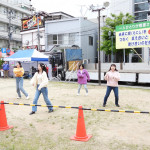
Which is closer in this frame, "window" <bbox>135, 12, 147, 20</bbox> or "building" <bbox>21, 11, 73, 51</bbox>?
"window" <bbox>135, 12, 147, 20</bbox>

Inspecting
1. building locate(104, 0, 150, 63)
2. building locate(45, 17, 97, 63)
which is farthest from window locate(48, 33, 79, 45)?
building locate(104, 0, 150, 63)

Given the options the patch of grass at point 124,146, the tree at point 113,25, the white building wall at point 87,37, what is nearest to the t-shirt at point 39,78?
the patch of grass at point 124,146

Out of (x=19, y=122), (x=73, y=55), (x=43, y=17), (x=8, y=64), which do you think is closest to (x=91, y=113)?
(x=19, y=122)

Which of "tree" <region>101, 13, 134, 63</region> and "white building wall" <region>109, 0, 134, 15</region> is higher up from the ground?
"white building wall" <region>109, 0, 134, 15</region>

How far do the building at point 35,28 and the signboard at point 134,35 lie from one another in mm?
17410

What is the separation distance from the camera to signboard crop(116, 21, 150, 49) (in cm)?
1410

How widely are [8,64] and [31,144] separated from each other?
19.7 meters

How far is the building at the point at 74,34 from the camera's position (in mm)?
25766

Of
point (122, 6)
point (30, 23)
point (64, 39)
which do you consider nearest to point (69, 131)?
point (64, 39)

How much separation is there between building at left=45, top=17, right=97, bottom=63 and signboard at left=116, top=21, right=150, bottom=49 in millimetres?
10049

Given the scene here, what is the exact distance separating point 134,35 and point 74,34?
41.0ft

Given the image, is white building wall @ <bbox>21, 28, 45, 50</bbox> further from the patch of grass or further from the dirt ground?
the patch of grass

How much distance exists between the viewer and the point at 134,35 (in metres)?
14.6

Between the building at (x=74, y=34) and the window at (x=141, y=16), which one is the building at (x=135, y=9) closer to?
the window at (x=141, y=16)
